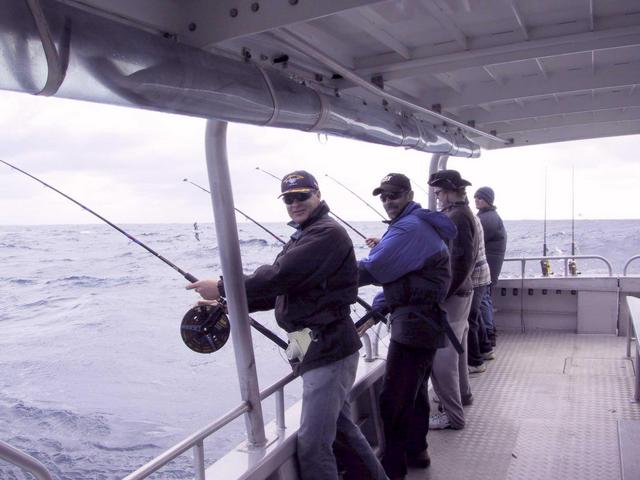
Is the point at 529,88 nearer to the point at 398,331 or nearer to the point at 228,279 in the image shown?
the point at 398,331

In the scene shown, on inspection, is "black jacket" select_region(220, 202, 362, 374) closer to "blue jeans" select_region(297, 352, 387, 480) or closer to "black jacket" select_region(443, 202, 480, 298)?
"blue jeans" select_region(297, 352, 387, 480)

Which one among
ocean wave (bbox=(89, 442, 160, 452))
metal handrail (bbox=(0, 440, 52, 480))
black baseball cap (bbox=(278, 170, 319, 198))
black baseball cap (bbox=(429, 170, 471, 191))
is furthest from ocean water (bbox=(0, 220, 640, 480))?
metal handrail (bbox=(0, 440, 52, 480))

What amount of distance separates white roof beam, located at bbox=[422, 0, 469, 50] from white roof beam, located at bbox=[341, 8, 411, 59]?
24 cm

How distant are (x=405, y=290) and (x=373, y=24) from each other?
52.4 inches

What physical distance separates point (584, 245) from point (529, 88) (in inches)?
1287

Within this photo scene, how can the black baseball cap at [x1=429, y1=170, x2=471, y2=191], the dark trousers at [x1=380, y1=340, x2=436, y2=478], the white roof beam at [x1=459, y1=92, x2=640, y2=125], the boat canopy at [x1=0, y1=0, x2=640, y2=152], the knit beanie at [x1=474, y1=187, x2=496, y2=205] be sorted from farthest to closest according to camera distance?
the knit beanie at [x1=474, y1=187, x2=496, y2=205]
the white roof beam at [x1=459, y1=92, x2=640, y2=125]
the black baseball cap at [x1=429, y1=170, x2=471, y2=191]
the dark trousers at [x1=380, y1=340, x2=436, y2=478]
the boat canopy at [x1=0, y1=0, x2=640, y2=152]

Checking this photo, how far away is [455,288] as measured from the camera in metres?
3.94

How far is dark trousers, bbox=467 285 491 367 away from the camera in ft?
17.4

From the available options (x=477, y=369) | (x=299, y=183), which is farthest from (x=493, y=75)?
(x=477, y=369)

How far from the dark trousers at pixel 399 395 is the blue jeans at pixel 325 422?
1.44 feet

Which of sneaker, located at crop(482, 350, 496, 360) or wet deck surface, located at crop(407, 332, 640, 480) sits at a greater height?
sneaker, located at crop(482, 350, 496, 360)

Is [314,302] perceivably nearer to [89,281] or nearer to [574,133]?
[574,133]

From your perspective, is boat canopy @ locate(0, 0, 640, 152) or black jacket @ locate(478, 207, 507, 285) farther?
black jacket @ locate(478, 207, 507, 285)

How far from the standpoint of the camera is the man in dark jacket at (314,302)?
2.56 m
